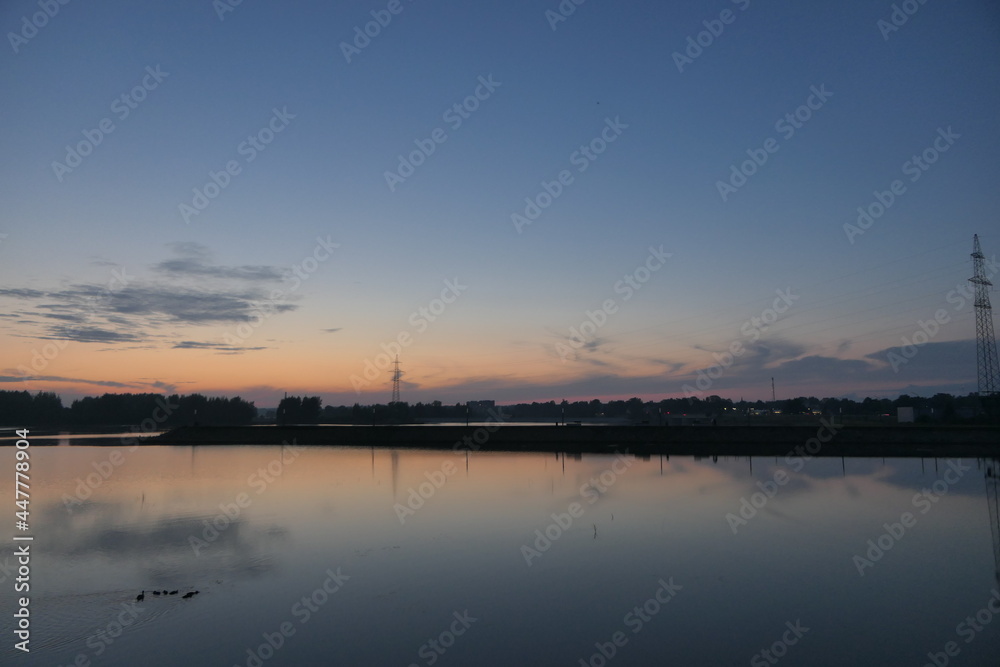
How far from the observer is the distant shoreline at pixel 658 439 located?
1839 inches

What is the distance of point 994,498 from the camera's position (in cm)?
2397

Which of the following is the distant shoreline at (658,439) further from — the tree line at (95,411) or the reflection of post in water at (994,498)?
the tree line at (95,411)

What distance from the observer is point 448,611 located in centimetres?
1184

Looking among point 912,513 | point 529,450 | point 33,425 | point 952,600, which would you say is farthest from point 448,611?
point 33,425

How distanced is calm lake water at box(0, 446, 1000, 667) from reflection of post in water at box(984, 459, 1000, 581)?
175mm

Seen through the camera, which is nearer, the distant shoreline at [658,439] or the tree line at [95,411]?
the distant shoreline at [658,439]
